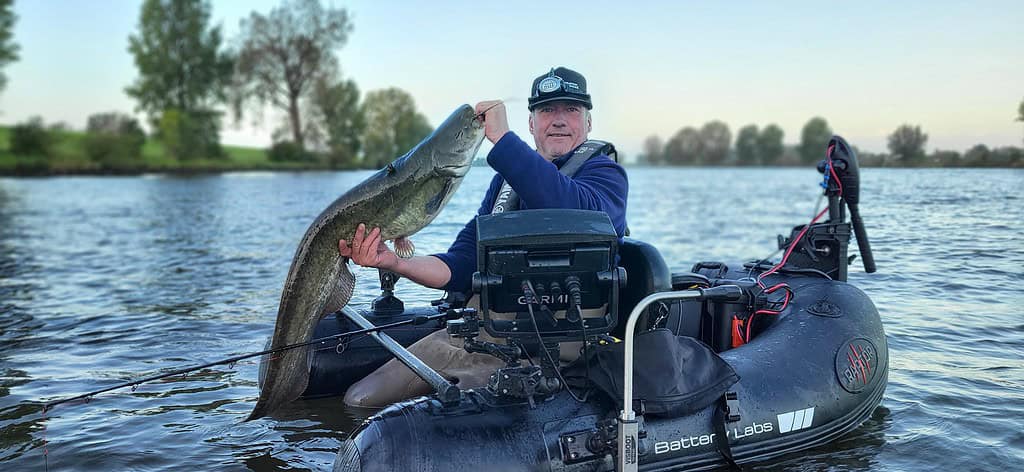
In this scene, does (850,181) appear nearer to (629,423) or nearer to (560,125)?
(560,125)

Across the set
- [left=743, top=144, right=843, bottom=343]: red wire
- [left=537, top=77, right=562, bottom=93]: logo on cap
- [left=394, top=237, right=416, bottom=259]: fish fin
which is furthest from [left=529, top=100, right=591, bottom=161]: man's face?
[left=743, top=144, right=843, bottom=343]: red wire

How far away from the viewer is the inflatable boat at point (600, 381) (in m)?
3.12

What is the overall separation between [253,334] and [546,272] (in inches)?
204

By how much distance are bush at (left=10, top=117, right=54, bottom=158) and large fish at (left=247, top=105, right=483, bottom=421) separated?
5781 centimetres

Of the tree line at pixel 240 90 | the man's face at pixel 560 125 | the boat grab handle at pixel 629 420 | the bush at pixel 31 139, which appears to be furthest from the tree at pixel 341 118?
→ the boat grab handle at pixel 629 420

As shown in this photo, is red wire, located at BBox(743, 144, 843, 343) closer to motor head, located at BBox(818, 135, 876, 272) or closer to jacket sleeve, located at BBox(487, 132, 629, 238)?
motor head, located at BBox(818, 135, 876, 272)

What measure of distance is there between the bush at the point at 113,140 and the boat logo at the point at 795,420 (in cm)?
5844

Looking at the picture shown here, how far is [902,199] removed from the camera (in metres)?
18.3

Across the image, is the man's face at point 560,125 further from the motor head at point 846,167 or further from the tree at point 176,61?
the tree at point 176,61

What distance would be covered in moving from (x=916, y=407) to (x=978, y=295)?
444 centimetres

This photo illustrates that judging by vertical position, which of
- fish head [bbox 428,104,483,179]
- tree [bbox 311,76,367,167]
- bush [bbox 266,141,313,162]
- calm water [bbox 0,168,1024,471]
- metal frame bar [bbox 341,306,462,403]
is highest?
tree [bbox 311,76,367,167]

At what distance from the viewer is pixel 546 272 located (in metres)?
3.12

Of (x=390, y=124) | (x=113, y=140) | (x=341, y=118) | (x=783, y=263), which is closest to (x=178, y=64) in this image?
(x=113, y=140)

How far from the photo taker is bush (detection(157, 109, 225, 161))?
199ft
